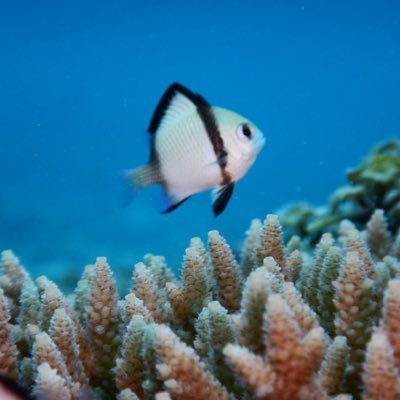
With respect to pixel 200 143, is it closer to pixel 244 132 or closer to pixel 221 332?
pixel 244 132

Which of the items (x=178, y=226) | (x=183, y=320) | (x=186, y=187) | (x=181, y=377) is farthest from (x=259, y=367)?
(x=178, y=226)

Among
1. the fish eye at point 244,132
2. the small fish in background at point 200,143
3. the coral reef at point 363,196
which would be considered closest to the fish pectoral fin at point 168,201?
the small fish in background at point 200,143

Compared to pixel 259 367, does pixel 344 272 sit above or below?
above

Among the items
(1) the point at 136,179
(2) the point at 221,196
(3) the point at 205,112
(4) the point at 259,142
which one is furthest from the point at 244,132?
(1) the point at 136,179

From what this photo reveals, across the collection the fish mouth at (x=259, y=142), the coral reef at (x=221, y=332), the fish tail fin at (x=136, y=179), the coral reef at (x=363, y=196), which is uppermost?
the coral reef at (x=363, y=196)

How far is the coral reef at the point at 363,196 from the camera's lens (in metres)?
5.14

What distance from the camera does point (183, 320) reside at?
2.52 m

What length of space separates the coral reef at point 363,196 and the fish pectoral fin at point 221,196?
2.80m

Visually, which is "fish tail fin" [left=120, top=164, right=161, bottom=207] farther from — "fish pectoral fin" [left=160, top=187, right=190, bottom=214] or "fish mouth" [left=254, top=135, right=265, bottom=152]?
"fish mouth" [left=254, top=135, right=265, bottom=152]

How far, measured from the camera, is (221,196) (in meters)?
2.57

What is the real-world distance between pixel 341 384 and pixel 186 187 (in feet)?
3.83

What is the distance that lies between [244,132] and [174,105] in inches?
13.8

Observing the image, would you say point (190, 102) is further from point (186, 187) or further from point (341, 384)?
point (341, 384)

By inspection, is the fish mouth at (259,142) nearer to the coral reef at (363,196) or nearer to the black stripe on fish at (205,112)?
the black stripe on fish at (205,112)
